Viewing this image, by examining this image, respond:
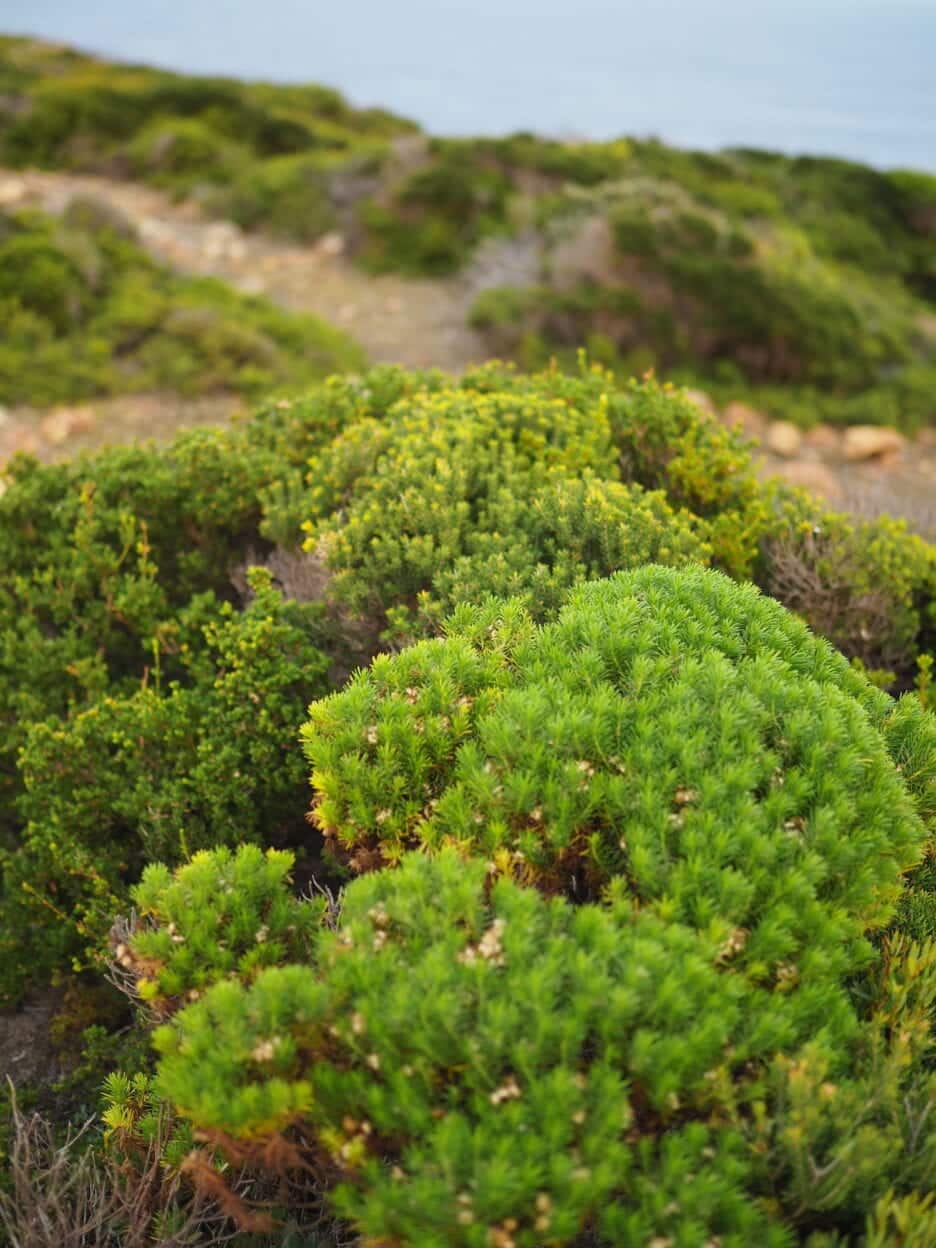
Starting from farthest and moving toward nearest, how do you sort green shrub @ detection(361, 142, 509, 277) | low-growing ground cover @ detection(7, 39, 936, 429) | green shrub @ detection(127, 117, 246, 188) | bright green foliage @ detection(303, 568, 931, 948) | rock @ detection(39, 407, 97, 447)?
1. green shrub @ detection(127, 117, 246, 188)
2. green shrub @ detection(361, 142, 509, 277)
3. low-growing ground cover @ detection(7, 39, 936, 429)
4. rock @ detection(39, 407, 97, 447)
5. bright green foliage @ detection(303, 568, 931, 948)

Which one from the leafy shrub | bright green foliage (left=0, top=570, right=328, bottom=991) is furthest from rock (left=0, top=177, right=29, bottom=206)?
the leafy shrub

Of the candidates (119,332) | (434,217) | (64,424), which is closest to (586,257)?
(434,217)

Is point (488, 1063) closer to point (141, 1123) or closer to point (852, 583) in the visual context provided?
point (141, 1123)

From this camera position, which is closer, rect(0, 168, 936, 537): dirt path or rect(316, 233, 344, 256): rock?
rect(0, 168, 936, 537): dirt path

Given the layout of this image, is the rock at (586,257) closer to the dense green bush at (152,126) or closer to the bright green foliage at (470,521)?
the bright green foliage at (470,521)

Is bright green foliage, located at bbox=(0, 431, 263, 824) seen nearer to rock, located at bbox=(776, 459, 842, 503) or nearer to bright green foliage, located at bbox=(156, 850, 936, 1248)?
bright green foliage, located at bbox=(156, 850, 936, 1248)

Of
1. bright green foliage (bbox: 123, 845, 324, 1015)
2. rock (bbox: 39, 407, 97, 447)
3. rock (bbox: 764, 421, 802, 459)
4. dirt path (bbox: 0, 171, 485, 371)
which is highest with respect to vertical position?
dirt path (bbox: 0, 171, 485, 371)
